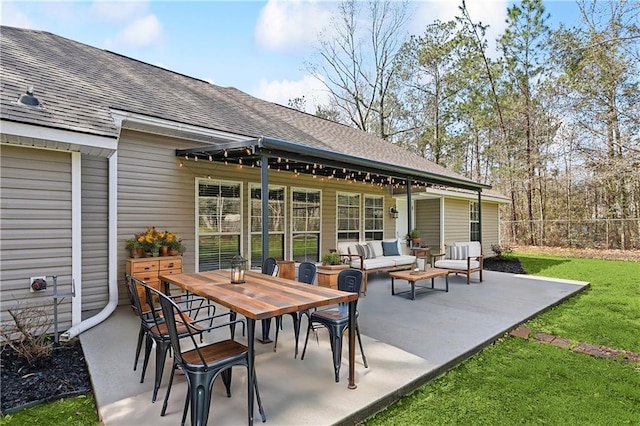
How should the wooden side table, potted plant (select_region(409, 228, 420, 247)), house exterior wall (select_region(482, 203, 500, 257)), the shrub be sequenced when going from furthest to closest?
house exterior wall (select_region(482, 203, 500, 257)), potted plant (select_region(409, 228, 420, 247)), the wooden side table, the shrub

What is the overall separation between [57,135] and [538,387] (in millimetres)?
5634

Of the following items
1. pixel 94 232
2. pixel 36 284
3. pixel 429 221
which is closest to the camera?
pixel 36 284

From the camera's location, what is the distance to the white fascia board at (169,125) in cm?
498

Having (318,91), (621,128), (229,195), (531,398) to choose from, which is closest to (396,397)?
(531,398)

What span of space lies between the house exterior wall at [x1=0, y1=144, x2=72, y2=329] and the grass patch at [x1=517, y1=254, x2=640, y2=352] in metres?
6.43

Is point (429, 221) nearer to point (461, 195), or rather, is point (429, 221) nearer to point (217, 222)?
point (461, 195)

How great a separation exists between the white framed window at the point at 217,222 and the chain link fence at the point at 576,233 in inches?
→ 595

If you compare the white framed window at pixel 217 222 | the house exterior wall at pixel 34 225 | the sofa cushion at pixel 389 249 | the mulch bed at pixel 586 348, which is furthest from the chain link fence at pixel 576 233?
the house exterior wall at pixel 34 225

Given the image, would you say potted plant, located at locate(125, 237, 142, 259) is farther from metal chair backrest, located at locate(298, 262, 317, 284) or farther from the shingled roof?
metal chair backrest, located at locate(298, 262, 317, 284)

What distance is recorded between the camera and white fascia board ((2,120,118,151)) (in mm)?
3592

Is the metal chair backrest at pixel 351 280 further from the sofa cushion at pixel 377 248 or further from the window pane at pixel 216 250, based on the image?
the sofa cushion at pixel 377 248

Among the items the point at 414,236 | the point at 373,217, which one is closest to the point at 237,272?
the point at 414,236

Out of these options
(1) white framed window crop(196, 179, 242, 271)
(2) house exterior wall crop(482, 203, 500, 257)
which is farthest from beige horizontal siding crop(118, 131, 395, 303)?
(2) house exterior wall crop(482, 203, 500, 257)

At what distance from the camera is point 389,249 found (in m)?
8.92
